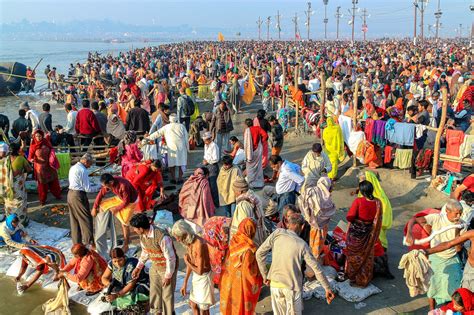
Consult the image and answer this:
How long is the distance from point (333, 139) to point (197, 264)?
16.5 ft

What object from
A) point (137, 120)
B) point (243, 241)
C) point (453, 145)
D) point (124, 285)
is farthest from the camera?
point (137, 120)

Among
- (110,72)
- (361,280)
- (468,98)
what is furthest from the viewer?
(110,72)

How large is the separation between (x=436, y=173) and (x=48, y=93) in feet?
71.9

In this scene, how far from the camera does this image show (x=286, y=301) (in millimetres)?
4172

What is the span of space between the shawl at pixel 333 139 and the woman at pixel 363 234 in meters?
3.78

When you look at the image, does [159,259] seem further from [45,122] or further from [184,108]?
[184,108]

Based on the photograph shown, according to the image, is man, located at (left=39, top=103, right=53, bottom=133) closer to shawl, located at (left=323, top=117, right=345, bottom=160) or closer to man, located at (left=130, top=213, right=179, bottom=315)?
shawl, located at (left=323, top=117, right=345, bottom=160)

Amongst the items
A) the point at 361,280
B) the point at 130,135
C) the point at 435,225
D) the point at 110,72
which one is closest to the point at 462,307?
the point at 435,225

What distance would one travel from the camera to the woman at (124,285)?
482 cm

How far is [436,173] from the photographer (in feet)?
27.8

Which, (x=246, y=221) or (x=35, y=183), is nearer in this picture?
(x=246, y=221)

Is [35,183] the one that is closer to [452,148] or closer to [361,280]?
[361,280]

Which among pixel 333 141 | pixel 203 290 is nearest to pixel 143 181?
pixel 203 290

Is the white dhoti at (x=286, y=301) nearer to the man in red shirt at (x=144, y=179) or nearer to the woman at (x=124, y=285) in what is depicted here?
the woman at (x=124, y=285)
